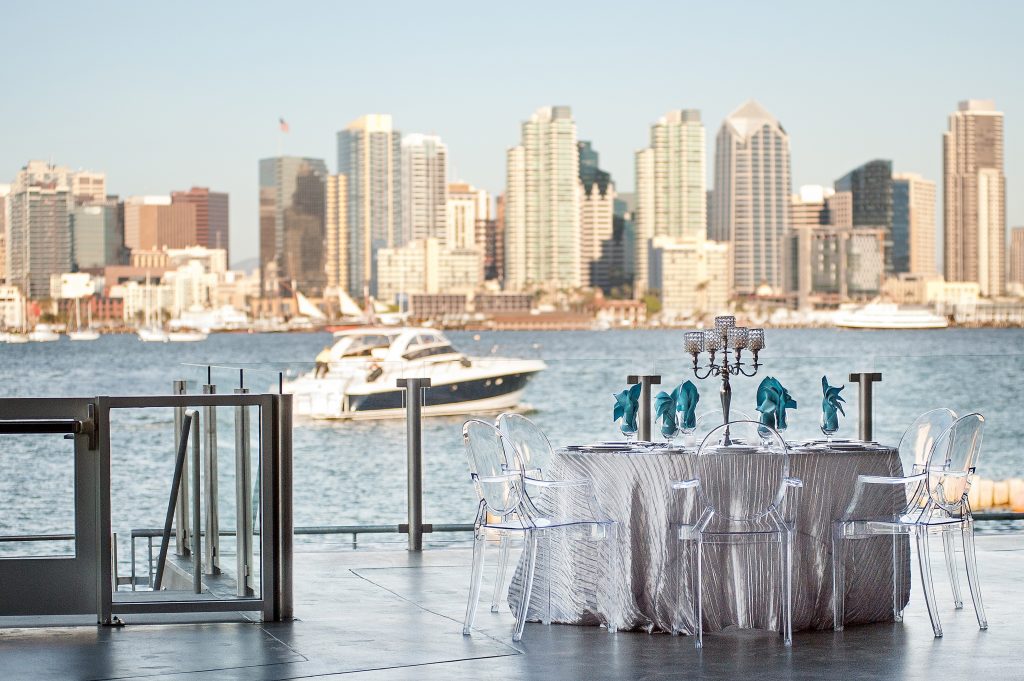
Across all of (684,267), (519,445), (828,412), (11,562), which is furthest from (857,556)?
(684,267)

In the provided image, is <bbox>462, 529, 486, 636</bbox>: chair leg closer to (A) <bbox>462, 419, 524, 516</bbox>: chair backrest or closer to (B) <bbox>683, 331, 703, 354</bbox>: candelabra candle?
(A) <bbox>462, 419, 524, 516</bbox>: chair backrest

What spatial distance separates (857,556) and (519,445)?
1289mm

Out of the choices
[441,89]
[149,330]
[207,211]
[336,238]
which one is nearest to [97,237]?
[149,330]

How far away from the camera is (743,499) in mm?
4961

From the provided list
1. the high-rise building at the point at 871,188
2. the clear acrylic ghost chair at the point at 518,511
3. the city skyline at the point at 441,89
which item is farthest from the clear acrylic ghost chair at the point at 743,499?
the high-rise building at the point at 871,188

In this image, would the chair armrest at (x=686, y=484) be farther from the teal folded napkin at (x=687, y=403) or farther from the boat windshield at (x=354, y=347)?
the boat windshield at (x=354, y=347)

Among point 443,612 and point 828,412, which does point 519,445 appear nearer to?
point 443,612

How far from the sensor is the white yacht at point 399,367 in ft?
54.3

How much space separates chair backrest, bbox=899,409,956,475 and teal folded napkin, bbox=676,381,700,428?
2.72 feet

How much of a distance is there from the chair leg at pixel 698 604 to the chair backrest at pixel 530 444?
823mm

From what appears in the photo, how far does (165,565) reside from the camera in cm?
546

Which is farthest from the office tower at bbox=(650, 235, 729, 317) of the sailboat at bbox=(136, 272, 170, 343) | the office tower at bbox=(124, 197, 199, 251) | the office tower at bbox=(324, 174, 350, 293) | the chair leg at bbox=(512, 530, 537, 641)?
the chair leg at bbox=(512, 530, 537, 641)

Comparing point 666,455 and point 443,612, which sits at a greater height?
point 666,455

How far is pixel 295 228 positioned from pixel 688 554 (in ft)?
248
